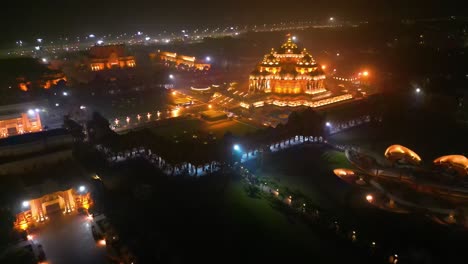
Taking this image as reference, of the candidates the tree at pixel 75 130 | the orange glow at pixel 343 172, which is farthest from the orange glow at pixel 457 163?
the tree at pixel 75 130

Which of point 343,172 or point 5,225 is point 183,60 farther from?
point 5,225

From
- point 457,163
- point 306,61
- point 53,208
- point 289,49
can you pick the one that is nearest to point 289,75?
point 306,61

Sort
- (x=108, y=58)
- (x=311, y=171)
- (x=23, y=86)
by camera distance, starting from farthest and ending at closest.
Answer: (x=108, y=58) < (x=23, y=86) < (x=311, y=171)

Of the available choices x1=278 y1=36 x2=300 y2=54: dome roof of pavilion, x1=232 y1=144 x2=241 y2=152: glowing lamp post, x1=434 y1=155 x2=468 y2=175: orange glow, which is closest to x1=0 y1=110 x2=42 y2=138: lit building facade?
x1=232 y1=144 x2=241 y2=152: glowing lamp post

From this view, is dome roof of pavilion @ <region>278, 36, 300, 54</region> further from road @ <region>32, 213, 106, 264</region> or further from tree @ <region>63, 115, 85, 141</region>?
road @ <region>32, 213, 106, 264</region>

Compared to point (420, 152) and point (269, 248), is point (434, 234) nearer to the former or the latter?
point (269, 248)

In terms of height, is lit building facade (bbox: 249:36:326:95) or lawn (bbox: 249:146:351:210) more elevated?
lit building facade (bbox: 249:36:326:95)
